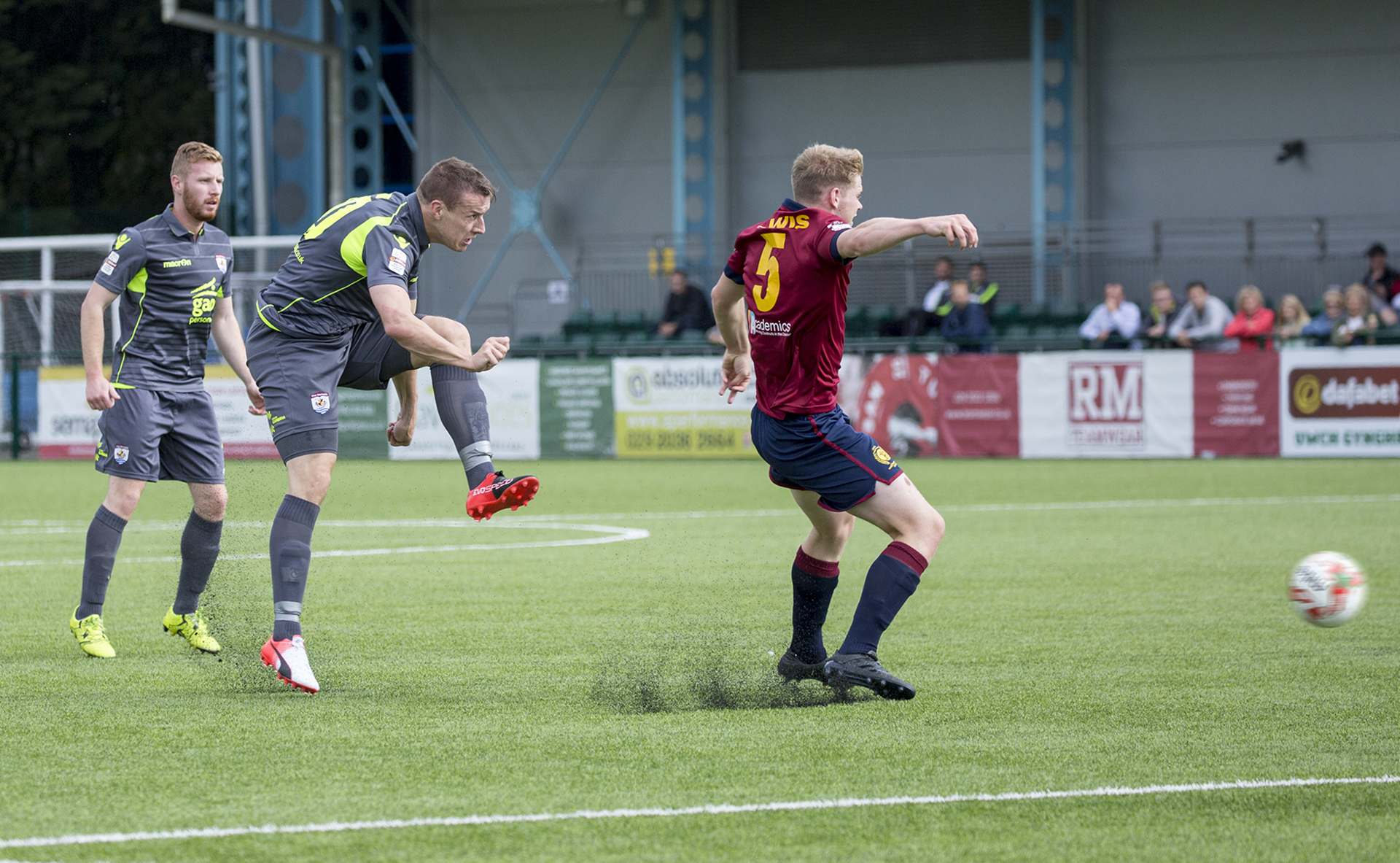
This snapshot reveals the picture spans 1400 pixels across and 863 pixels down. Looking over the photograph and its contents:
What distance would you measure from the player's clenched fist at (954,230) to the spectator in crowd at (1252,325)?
16357 mm

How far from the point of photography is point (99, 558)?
275 inches

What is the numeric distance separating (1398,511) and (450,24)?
23115mm

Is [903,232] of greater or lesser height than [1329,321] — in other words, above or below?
below

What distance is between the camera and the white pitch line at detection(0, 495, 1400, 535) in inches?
531

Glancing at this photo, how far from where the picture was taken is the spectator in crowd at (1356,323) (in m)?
19.5

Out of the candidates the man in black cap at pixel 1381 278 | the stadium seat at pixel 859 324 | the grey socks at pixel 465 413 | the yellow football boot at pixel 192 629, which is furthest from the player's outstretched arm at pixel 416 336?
the stadium seat at pixel 859 324

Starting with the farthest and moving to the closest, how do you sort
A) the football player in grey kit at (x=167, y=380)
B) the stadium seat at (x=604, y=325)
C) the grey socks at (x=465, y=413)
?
the stadium seat at (x=604, y=325)
the football player in grey kit at (x=167, y=380)
the grey socks at (x=465, y=413)

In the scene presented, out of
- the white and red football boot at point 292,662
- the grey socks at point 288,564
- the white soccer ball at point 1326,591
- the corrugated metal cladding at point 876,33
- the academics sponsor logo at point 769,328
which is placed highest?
the corrugated metal cladding at point 876,33

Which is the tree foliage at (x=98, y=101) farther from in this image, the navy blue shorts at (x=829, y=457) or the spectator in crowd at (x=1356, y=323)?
the navy blue shorts at (x=829, y=457)

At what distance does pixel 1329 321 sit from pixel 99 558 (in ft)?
55.3

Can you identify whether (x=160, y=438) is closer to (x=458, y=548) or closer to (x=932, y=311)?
(x=458, y=548)

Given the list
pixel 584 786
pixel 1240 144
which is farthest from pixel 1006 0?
pixel 584 786

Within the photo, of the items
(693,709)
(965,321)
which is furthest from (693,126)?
(693,709)

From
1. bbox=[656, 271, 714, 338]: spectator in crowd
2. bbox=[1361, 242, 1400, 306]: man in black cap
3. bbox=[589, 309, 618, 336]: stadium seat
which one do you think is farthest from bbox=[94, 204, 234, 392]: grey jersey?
bbox=[589, 309, 618, 336]: stadium seat
